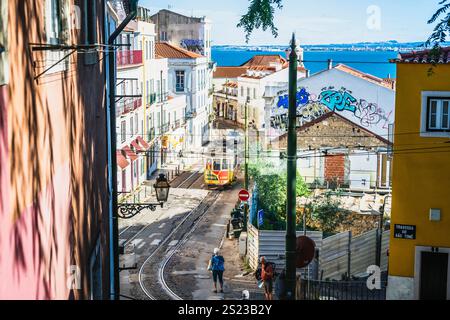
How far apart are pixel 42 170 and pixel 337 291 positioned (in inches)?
408

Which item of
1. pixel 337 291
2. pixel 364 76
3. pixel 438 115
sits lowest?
pixel 337 291

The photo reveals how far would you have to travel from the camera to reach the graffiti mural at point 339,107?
1320 inches

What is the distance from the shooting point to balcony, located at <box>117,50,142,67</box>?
109ft

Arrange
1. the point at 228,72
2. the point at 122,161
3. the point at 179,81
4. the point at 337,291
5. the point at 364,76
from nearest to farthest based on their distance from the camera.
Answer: the point at 337,291 < the point at 122,161 < the point at 364,76 < the point at 179,81 < the point at 228,72

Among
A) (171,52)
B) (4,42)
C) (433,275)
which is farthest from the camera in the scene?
(171,52)

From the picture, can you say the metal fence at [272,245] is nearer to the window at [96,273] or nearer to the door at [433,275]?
the door at [433,275]

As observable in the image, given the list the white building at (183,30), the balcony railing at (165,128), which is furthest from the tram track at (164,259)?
the white building at (183,30)

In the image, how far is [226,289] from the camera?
58.2ft

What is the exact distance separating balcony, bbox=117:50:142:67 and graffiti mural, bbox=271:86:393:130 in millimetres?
7996

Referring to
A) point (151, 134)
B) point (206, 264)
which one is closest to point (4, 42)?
point (206, 264)

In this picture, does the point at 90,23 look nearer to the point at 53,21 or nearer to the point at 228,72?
the point at 53,21

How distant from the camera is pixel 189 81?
52688mm

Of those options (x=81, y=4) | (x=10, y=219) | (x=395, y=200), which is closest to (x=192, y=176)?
(x=395, y=200)
